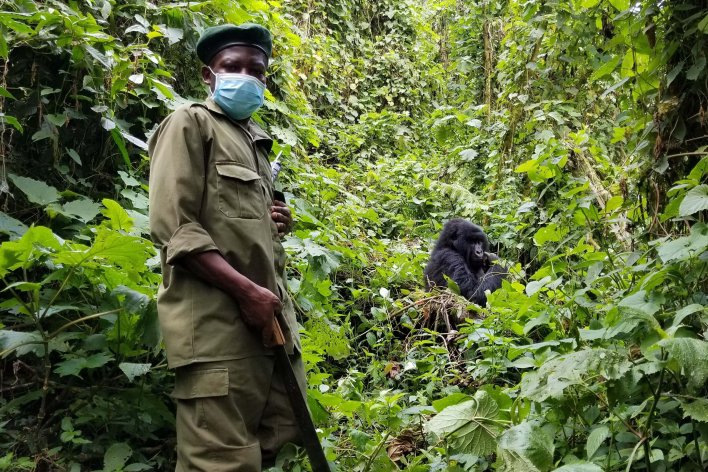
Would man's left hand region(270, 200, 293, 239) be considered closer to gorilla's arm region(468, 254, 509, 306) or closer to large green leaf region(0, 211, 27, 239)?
large green leaf region(0, 211, 27, 239)

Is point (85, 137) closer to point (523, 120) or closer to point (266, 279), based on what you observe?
point (266, 279)

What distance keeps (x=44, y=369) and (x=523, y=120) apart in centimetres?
466

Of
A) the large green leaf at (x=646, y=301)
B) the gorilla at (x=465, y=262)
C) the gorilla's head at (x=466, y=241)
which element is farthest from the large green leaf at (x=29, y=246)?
the gorilla's head at (x=466, y=241)

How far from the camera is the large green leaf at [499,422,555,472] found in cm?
161

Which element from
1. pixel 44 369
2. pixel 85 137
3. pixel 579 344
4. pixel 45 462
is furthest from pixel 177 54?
pixel 579 344

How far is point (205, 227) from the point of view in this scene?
1.89 metres

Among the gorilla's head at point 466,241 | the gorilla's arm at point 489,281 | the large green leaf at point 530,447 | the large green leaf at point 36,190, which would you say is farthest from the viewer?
the gorilla's head at point 466,241

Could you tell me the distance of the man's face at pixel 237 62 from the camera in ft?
6.97

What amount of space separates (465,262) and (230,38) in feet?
11.6

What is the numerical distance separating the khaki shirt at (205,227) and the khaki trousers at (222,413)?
45 millimetres

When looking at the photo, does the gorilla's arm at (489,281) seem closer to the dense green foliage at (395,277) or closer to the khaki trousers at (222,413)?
the dense green foliage at (395,277)

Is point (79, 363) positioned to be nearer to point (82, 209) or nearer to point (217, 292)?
point (217, 292)

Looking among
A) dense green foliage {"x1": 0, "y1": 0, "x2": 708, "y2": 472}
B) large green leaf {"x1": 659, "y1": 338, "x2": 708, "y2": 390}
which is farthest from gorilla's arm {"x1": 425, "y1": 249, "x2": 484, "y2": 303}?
large green leaf {"x1": 659, "y1": 338, "x2": 708, "y2": 390}

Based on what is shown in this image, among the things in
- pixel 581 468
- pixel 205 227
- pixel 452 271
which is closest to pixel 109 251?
pixel 205 227
